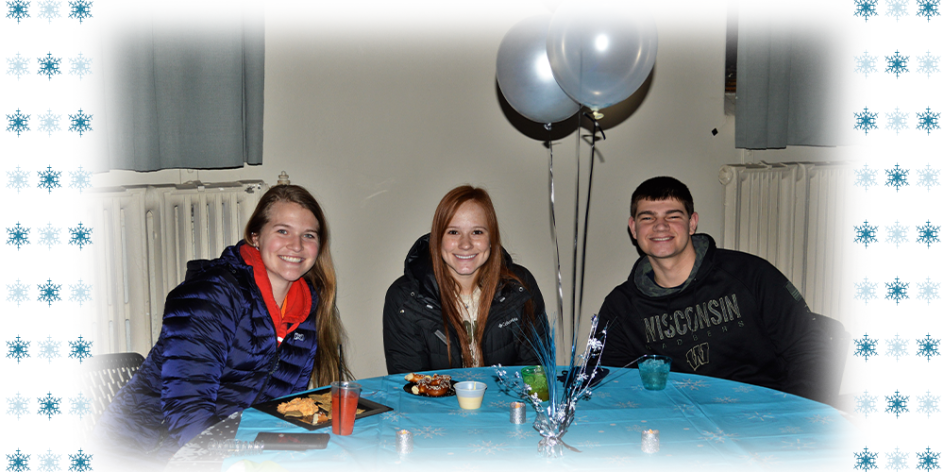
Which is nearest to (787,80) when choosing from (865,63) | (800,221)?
(865,63)

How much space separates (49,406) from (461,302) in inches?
52.0

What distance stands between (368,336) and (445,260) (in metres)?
0.96

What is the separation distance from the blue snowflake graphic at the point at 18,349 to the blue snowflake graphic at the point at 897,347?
2570 millimetres

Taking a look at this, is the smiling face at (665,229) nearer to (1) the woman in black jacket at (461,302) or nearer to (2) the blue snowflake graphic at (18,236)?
(1) the woman in black jacket at (461,302)

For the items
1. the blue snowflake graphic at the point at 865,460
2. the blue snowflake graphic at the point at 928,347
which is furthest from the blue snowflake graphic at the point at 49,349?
the blue snowflake graphic at the point at 928,347

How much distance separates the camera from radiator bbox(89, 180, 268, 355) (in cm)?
276

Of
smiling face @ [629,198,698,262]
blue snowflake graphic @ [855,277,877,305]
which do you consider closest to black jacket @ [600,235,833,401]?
smiling face @ [629,198,698,262]

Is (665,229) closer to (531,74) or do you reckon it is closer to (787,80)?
(531,74)

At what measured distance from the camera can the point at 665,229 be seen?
96.7 inches

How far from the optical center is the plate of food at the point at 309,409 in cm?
154

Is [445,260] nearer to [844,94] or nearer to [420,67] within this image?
[420,67]

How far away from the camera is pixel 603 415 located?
162cm

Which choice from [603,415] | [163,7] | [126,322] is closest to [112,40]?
[163,7]

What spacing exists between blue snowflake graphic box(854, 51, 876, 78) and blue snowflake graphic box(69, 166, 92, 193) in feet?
10.0
